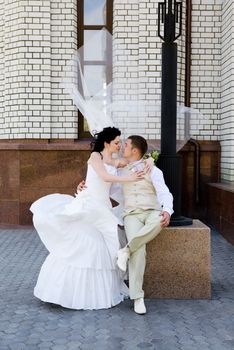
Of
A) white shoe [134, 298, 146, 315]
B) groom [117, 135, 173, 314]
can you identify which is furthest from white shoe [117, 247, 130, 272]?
white shoe [134, 298, 146, 315]

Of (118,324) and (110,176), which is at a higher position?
(110,176)

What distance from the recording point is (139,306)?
194 inches

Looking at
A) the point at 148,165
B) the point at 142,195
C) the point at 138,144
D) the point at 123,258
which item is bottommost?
the point at 123,258

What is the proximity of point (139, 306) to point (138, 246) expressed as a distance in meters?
0.53

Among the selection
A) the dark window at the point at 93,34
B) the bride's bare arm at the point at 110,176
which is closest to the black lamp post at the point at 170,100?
the bride's bare arm at the point at 110,176

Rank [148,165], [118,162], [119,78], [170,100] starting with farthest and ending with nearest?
[119,78]
[170,100]
[118,162]
[148,165]

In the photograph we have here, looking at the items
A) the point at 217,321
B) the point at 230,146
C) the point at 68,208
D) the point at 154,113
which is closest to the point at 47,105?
the point at 154,113

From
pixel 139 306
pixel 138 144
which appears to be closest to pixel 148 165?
pixel 138 144

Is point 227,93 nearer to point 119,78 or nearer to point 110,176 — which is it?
point 119,78

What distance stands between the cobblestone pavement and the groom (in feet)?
0.95

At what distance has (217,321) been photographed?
4.73m

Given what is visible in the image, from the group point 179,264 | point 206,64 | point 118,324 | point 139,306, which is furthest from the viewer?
point 206,64

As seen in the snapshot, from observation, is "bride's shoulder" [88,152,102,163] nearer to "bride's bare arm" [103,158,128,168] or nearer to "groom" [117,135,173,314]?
"bride's bare arm" [103,158,128,168]

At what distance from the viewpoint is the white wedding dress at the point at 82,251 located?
503cm
